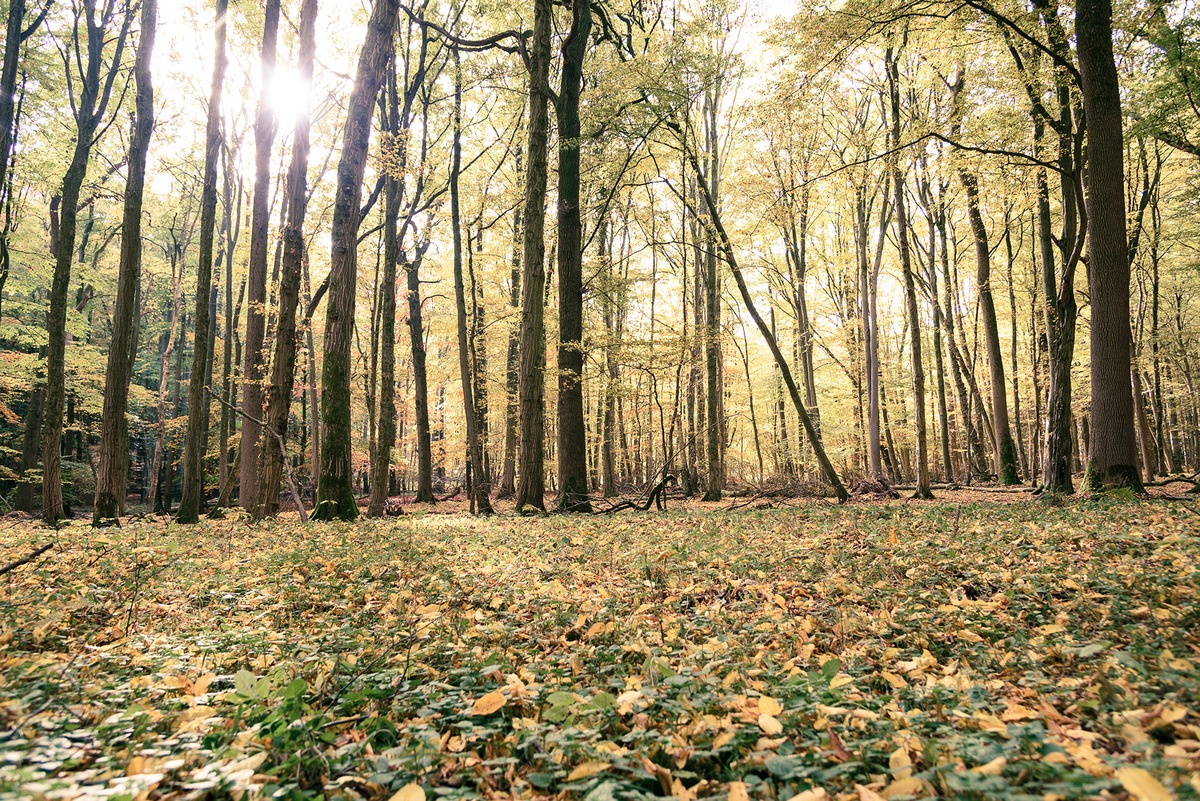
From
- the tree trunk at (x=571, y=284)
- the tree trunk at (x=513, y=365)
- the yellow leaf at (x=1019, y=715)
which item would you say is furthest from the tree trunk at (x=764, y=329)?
the tree trunk at (x=513, y=365)

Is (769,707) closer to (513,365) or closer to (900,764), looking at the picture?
(900,764)

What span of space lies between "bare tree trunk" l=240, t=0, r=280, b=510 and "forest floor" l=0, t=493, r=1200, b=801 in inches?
276

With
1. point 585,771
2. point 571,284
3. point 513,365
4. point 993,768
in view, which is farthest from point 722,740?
point 513,365

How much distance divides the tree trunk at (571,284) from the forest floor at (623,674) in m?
5.47

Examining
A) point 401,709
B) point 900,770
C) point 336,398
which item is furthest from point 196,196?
point 900,770

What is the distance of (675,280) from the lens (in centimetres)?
2520

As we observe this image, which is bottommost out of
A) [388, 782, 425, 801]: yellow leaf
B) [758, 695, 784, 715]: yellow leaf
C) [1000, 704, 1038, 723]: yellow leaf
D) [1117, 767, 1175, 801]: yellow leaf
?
[1000, 704, 1038, 723]: yellow leaf

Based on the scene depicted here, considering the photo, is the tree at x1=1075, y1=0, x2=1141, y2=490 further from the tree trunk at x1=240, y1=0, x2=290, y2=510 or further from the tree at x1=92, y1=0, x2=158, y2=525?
the tree at x1=92, y1=0, x2=158, y2=525

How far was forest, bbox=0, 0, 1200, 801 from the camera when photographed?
1715 millimetres

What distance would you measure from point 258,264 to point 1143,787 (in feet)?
43.5

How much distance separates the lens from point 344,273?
29.1 feet

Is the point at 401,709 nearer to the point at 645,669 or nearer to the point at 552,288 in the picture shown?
the point at 645,669

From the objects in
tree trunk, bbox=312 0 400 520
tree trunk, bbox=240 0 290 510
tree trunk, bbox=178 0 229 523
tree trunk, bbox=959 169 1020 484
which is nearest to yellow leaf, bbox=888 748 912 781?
tree trunk, bbox=312 0 400 520

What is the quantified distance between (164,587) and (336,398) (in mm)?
5298
